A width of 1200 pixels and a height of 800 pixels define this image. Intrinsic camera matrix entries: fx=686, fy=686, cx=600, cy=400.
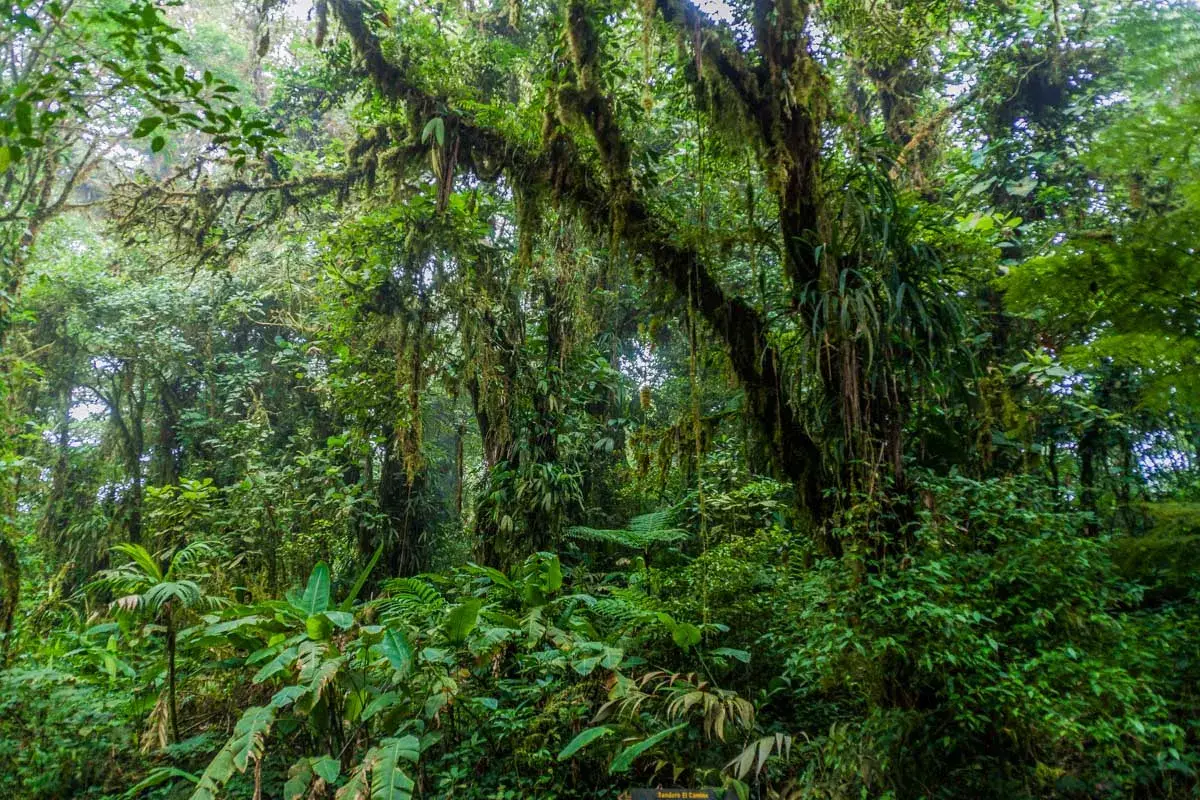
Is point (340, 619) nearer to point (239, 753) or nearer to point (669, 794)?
point (239, 753)

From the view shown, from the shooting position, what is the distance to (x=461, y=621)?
3.73 metres

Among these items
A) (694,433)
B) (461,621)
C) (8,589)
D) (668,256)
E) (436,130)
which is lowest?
(461,621)

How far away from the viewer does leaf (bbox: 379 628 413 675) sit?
11.1ft

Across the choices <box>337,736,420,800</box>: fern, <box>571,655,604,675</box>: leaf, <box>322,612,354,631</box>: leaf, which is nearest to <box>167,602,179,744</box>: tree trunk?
<box>322,612,354,631</box>: leaf

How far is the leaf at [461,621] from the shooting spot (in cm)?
371

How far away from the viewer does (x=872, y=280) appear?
145 inches

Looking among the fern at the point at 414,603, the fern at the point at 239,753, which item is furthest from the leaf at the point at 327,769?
the fern at the point at 414,603

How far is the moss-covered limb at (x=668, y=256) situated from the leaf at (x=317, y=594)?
2705 millimetres

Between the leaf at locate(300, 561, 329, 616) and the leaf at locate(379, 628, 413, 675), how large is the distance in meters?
0.54

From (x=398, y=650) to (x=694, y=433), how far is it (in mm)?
2102

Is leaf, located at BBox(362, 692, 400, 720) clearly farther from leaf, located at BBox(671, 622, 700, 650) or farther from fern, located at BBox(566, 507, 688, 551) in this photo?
fern, located at BBox(566, 507, 688, 551)

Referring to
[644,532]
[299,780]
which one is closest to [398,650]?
[299,780]

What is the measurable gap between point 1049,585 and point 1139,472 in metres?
3.18

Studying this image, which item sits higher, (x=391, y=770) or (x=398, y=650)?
(x=398, y=650)
